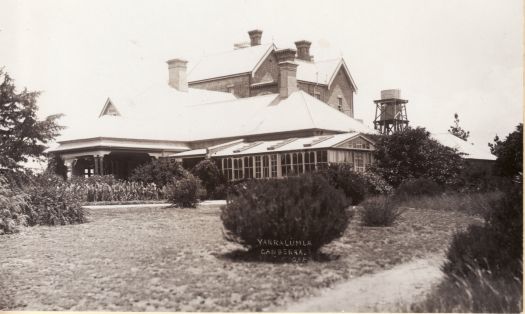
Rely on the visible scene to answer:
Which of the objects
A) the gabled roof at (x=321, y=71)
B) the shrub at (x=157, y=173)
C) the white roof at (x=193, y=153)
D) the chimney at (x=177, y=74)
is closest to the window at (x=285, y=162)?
the shrub at (x=157, y=173)

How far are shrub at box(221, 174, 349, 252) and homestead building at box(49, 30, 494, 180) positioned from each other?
1123cm

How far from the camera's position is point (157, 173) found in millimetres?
27422

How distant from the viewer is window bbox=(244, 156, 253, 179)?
26859mm

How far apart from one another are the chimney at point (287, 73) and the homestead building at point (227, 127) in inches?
2.1

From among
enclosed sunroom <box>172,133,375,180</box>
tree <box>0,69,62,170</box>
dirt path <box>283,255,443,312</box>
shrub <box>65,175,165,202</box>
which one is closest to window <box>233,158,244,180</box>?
enclosed sunroom <box>172,133,375,180</box>

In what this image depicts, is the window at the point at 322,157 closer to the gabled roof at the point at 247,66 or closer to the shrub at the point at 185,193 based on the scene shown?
the shrub at the point at 185,193

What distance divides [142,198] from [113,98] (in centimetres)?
→ 1124

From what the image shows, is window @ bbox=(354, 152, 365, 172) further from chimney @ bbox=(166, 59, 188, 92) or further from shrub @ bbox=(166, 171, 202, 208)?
chimney @ bbox=(166, 59, 188, 92)

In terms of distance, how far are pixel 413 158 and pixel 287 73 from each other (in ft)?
39.5

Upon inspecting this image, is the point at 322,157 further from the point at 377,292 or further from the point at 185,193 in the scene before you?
the point at 377,292

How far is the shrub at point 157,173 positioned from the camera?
27047 mm

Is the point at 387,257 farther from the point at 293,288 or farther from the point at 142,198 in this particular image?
the point at 142,198

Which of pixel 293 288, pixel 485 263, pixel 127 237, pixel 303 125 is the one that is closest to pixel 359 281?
pixel 293 288

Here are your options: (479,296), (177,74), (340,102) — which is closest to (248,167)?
(177,74)
